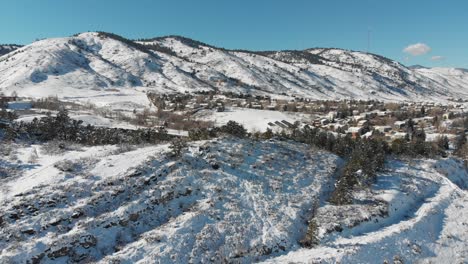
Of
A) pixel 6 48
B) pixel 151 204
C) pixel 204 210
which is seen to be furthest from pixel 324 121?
pixel 6 48

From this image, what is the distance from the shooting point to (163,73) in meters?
139

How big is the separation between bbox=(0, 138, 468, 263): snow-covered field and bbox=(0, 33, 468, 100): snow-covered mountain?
74.7m

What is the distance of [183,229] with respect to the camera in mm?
17219

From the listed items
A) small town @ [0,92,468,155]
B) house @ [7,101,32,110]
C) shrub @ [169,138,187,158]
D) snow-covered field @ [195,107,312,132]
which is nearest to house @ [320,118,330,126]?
small town @ [0,92,468,155]

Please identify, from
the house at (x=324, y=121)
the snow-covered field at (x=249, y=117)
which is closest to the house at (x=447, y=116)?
the house at (x=324, y=121)

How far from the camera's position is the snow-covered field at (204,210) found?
15938 millimetres

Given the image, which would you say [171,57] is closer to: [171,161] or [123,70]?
[123,70]

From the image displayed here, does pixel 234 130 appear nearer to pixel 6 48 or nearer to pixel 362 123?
pixel 362 123

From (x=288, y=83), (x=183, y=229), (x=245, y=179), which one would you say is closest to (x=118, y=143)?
(x=245, y=179)

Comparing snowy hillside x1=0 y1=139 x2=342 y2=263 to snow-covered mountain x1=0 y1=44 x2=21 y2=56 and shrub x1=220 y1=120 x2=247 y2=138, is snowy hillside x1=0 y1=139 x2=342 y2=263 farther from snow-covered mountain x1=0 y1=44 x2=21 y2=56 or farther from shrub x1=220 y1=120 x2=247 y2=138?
snow-covered mountain x1=0 y1=44 x2=21 y2=56

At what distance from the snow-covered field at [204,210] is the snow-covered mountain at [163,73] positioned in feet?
245

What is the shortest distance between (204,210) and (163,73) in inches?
4964

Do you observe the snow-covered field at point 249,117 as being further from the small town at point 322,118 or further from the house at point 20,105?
the house at point 20,105

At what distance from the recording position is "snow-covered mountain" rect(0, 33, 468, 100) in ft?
356
